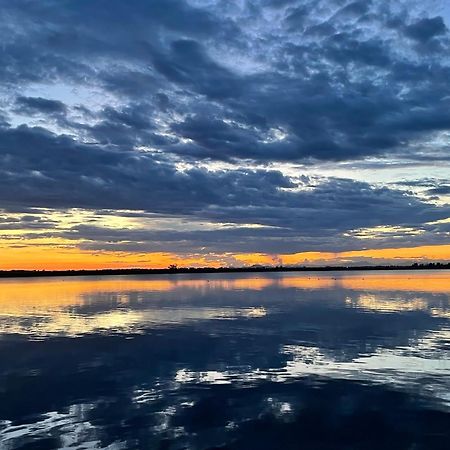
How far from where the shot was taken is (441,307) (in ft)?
171

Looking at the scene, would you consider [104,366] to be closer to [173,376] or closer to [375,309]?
[173,376]

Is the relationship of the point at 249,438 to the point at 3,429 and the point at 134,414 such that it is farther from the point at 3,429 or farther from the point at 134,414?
the point at 3,429

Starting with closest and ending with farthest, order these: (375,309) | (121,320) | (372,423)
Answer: (372,423)
(121,320)
(375,309)

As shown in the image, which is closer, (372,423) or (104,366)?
(372,423)

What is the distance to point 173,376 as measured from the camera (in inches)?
871

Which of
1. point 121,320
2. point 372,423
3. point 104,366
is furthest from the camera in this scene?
point 121,320

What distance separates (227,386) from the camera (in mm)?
20250

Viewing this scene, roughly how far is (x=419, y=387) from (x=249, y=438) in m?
8.36

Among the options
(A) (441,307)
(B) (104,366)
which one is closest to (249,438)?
(B) (104,366)

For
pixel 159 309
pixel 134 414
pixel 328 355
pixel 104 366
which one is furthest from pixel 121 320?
pixel 134 414

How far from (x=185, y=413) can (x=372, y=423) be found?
5.65 metres

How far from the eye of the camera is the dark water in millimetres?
14555

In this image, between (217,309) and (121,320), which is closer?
(121,320)

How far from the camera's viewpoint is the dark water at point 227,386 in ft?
47.8
